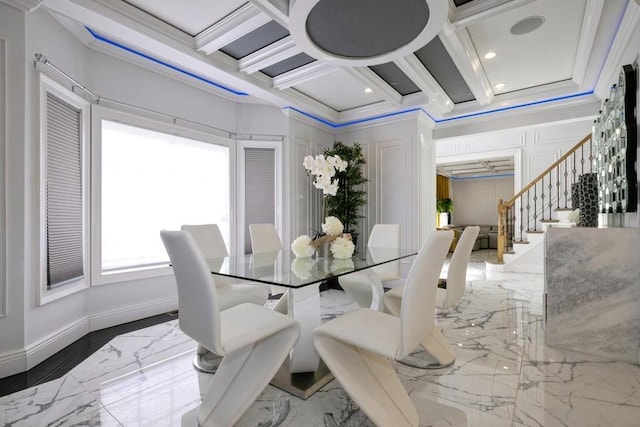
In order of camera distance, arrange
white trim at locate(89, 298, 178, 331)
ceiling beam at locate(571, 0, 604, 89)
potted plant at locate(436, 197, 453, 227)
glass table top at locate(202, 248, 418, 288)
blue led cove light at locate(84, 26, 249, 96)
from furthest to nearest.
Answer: potted plant at locate(436, 197, 453, 227) < white trim at locate(89, 298, 178, 331) < blue led cove light at locate(84, 26, 249, 96) < ceiling beam at locate(571, 0, 604, 89) < glass table top at locate(202, 248, 418, 288)

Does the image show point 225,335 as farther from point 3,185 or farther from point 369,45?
point 369,45

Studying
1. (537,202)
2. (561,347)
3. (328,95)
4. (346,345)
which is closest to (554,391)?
(561,347)

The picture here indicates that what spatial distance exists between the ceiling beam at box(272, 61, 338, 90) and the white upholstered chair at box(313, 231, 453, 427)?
2.59 m

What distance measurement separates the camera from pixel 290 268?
2.07 metres

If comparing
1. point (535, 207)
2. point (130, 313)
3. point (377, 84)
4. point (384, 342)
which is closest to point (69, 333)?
point (130, 313)

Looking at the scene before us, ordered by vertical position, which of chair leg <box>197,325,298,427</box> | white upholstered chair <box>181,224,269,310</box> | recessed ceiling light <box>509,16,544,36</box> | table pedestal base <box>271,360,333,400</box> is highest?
recessed ceiling light <box>509,16,544,36</box>

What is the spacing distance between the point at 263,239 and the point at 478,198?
9.74m

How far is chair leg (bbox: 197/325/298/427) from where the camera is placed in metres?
1.52

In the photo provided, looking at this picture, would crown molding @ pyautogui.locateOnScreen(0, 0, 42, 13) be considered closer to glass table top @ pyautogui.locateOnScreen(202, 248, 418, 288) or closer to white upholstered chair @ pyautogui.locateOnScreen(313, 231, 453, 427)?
glass table top @ pyautogui.locateOnScreen(202, 248, 418, 288)

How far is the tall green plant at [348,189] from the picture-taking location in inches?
181

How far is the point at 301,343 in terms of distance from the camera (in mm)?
1940

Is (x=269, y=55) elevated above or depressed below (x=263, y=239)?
above

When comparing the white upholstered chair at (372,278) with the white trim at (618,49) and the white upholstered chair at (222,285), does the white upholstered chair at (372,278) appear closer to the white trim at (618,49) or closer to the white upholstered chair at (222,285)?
the white upholstered chair at (222,285)

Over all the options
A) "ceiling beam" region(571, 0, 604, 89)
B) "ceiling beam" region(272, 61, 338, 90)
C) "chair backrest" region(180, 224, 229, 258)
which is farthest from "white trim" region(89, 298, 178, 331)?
"ceiling beam" region(571, 0, 604, 89)
